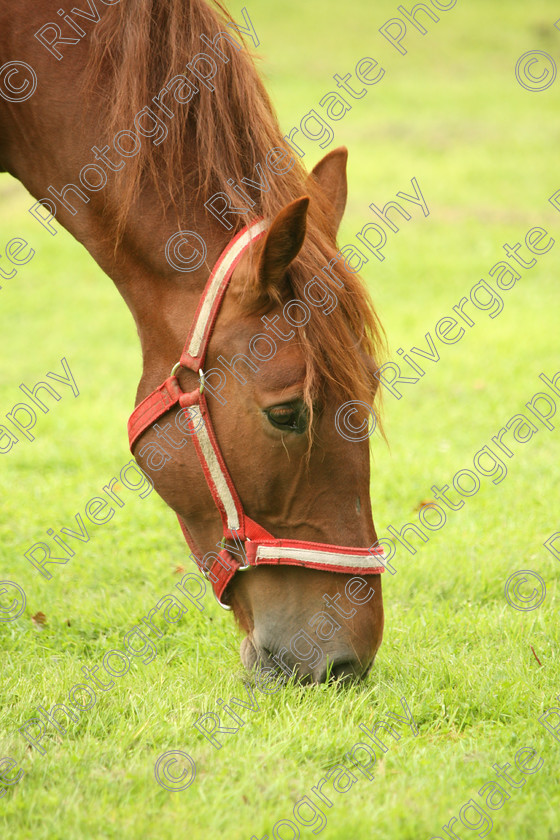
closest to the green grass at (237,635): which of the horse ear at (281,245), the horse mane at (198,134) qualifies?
the horse mane at (198,134)

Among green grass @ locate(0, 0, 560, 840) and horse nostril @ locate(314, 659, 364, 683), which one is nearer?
green grass @ locate(0, 0, 560, 840)

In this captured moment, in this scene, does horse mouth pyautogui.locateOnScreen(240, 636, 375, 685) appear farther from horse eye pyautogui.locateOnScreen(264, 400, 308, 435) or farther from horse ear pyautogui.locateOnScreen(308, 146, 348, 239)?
horse ear pyautogui.locateOnScreen(308, 146, 348, 239)

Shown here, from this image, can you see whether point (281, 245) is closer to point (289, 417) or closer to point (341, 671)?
point (289, 417)

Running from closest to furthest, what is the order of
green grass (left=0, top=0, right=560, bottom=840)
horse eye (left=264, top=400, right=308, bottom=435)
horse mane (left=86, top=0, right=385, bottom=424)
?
green grass (left=0, top=0, right=560, bottom=840), horse eye (left=264, top=400, right=308, bottom=435), horse mane (left=86, top=0, right=385, bottom=424)

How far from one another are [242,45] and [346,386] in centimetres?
129

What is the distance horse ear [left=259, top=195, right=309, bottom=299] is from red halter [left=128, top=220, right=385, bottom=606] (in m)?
0.15

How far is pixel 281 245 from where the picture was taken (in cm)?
211

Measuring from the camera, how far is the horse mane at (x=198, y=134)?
2.32 metres

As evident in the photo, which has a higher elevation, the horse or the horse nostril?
the horse

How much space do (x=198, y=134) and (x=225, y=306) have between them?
56 centimetres

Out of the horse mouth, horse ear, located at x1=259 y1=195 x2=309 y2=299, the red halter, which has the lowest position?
the horse mouth

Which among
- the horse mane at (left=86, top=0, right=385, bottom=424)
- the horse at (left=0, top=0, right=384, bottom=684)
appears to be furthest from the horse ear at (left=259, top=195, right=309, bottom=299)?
the horse mane at (left=86, top=0, right=385, bottom=424)

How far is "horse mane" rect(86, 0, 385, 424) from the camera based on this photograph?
232 centimetres

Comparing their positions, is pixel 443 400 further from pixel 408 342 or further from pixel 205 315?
pixel 205 315
